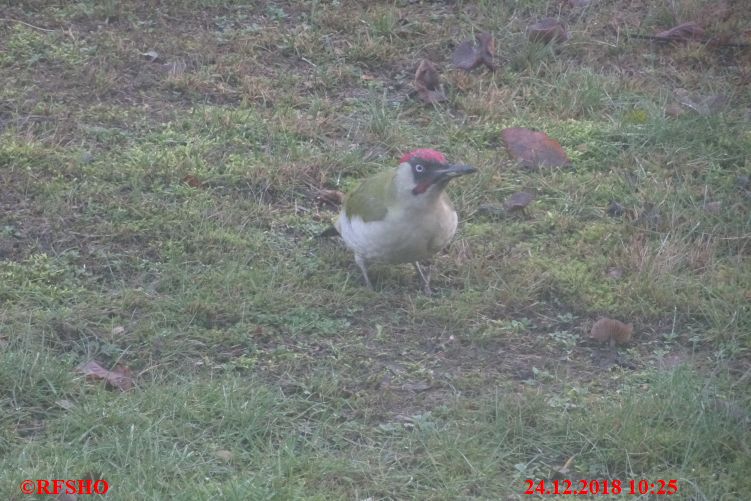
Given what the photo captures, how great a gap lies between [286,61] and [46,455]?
425cm

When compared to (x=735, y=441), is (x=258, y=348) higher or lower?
lower

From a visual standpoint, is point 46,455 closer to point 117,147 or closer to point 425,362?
point 425,362

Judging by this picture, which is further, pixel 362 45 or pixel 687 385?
pixel 362 45

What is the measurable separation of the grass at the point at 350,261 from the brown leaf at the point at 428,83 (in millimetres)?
85

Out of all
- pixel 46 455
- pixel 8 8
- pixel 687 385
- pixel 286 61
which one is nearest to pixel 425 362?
pixel 687 385

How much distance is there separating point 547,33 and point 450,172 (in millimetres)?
2869

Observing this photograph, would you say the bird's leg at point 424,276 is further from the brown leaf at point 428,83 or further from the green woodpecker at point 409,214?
the brown leaf at point 428,83

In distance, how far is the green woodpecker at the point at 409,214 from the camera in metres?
5.81

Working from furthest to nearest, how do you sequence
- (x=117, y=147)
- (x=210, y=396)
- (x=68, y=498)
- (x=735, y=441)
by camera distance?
(x=117, y=147), (x=210, y=396), (x=735, y=441), (x=68, y=498)

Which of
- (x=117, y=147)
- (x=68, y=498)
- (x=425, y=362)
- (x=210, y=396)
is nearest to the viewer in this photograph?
(x=68, y=498)

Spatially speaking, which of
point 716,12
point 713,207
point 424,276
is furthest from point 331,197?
point 716,12

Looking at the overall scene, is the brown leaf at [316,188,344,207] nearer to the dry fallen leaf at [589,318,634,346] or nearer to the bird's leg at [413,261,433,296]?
the bird's leg at [413,261,433,296]

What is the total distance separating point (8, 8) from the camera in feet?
28.2

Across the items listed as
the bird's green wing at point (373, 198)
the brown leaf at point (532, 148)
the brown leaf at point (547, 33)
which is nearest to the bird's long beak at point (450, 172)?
the bird's green wing at point (373, 198)
